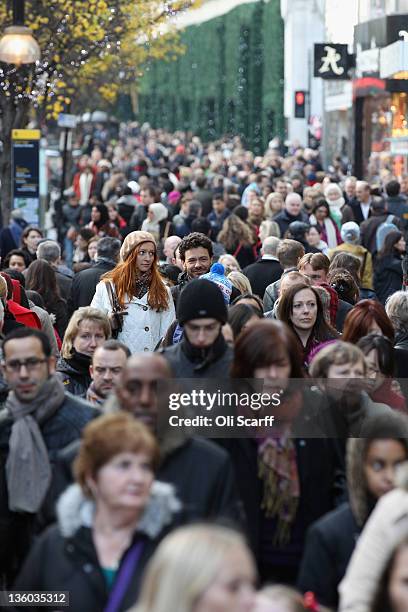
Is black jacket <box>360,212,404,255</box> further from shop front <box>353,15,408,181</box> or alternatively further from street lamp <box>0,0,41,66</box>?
shop front <box>353,15,408,181</box>

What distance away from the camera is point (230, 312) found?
917 cm

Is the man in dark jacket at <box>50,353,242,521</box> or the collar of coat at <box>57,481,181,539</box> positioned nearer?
the collar of coat at <box>57,481,181,539</box>

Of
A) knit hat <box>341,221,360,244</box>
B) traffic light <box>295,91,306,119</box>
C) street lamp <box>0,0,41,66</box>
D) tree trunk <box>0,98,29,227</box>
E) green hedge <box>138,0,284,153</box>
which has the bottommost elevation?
knit hat <box>341,221,360,244</box>

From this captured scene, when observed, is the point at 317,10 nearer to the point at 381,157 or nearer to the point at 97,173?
the point at 381,157

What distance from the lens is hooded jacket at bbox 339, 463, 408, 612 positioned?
5.21 meters

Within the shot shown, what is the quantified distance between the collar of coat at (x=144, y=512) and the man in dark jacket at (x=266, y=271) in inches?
364

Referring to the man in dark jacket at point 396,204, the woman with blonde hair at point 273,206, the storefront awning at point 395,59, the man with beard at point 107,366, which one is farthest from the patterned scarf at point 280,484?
the storefront awning at point 395,59

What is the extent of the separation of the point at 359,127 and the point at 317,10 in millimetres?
26622

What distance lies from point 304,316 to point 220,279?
194cm

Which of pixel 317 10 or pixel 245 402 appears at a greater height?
pixel 317 10

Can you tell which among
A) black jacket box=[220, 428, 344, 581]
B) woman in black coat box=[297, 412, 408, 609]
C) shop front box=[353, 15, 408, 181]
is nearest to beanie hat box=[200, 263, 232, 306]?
black jacket box=[220, 428, 344, 581]

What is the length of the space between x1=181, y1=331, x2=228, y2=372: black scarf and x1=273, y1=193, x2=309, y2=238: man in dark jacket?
41.2 feet

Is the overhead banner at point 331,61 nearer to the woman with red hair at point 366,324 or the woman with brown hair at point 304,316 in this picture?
the woman with brown hair at point 304,316

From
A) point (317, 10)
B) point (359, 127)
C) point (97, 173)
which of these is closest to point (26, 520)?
point (97, 173)
